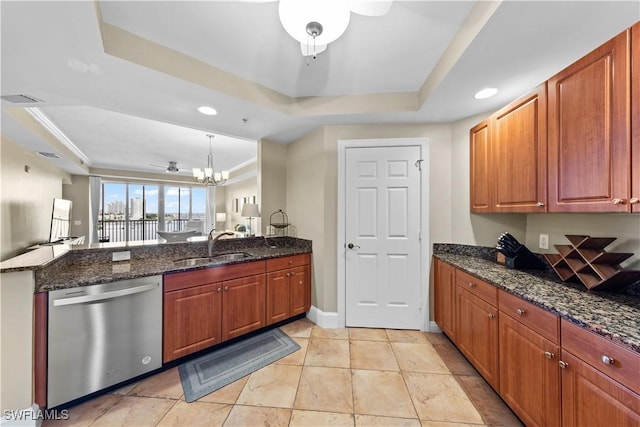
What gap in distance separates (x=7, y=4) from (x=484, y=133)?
3.20 meters

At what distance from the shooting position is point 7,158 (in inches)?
128

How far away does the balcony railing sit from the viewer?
7309 mm

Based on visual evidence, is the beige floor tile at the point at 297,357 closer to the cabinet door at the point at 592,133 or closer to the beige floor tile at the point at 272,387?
the beige floor tile at the point at 272,387

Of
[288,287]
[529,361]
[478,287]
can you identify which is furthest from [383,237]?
[529,361]

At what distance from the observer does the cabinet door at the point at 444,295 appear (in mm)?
2129

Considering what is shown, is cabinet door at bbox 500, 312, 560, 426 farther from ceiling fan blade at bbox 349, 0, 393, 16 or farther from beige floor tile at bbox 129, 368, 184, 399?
beige floor tile at bbox 129, 368, 184, 399

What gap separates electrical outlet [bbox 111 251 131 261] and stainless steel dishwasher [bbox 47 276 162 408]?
619 millimetres

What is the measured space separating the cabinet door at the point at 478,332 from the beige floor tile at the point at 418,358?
25cm

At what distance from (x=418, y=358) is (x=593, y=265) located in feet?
4.72

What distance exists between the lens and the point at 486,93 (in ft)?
6.30

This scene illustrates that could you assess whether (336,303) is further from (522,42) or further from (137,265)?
(522,42)

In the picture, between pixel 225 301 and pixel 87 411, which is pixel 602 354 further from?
pixel 87 411

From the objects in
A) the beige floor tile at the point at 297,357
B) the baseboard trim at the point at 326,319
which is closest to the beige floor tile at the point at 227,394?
the beige floor tile at the point at 297,357

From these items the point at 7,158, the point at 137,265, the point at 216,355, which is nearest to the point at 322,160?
the point at 137,265
